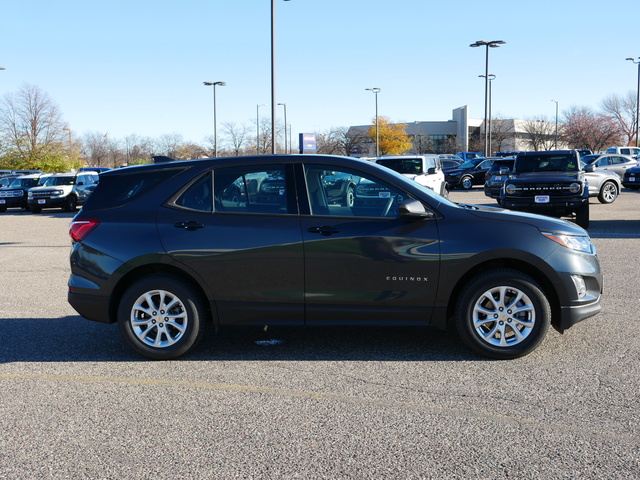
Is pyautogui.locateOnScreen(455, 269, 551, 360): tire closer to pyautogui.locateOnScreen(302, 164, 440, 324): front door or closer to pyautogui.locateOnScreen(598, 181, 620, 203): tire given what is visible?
pyautogui.locateOnScreen(302, 164, 440, 324): front door

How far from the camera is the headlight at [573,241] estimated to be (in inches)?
222

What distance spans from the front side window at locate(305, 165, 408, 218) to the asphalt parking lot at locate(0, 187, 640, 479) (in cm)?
122

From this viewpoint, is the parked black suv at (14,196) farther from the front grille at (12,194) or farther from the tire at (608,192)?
the tire at (608,192)

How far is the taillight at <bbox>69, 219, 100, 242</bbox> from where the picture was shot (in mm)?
5922

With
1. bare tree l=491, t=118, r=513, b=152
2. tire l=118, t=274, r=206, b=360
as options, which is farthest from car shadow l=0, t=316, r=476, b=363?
bare tree l=491, t=118, r=513, b=152

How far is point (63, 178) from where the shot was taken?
1075 inches

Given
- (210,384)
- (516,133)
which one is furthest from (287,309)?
(516,133)

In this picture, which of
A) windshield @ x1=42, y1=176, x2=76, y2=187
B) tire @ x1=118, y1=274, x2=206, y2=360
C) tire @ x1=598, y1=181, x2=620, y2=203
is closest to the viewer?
tire @ x1=118, y1=274, x2=206, y2=360

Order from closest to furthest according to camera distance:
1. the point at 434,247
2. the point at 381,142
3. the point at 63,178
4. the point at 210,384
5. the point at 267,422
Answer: the point at 267,422, the point at 210,384, the point at 434,247, the point at 63,178, the point at 381,142

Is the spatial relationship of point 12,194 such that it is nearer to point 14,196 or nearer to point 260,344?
point 14,196

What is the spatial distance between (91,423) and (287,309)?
1868 millimetres

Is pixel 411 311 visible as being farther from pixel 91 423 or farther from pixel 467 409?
pixel 91 423

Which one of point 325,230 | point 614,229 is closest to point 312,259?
point 325,230

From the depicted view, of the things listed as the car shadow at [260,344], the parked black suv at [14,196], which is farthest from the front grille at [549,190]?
the parked black suv at [14,196]
